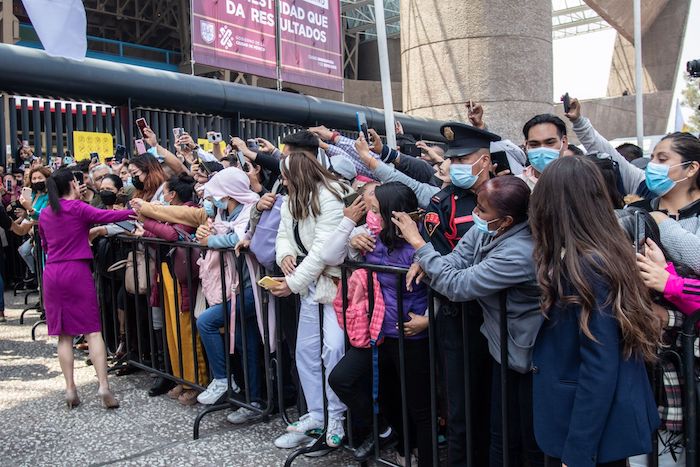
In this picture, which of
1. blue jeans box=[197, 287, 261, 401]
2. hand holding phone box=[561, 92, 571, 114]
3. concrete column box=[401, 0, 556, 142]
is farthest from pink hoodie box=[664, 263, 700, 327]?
concrete column box=[401, 0, 556, 142]

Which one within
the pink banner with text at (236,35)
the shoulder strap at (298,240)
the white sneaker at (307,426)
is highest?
the pink banner with text at (236,35)

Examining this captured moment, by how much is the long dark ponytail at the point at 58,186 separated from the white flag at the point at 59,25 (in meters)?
1.49

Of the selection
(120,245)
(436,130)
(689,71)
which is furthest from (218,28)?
(689,71)

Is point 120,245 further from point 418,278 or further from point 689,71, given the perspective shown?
point 689,71

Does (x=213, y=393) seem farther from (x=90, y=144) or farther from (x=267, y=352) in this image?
(x=90, y=144)

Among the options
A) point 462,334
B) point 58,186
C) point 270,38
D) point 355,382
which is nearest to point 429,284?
point 462,334

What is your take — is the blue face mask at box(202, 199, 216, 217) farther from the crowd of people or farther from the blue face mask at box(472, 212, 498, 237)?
the blue face mask at box(472, 212, 498, 237)

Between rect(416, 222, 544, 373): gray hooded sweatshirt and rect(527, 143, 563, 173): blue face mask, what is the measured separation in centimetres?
93

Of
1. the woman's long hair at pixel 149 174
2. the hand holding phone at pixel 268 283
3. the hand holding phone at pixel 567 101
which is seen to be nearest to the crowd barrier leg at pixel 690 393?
the hand holding phone at pixel 567 101

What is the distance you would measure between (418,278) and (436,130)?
802 centimetres

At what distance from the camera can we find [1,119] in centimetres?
839

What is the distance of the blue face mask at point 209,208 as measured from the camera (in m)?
5.13

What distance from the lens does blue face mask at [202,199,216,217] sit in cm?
513

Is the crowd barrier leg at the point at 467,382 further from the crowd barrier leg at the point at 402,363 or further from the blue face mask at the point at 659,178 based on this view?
the blue face mask at the point at 659,178
